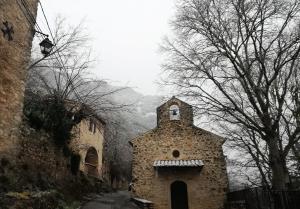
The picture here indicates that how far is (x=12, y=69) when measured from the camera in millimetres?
8867

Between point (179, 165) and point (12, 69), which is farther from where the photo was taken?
point (179, 165)

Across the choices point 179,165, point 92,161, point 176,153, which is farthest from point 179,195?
point 92,161

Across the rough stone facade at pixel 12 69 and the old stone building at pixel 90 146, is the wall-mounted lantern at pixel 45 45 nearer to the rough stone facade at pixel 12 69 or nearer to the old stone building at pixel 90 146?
the rough stone facade at pixel 12 69

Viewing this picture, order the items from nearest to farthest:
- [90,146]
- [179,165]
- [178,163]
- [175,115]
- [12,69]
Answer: [12,69] < [179,165] < [178,163] < [175,115] < [90,146]

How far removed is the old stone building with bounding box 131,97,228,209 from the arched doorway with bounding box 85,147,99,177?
301 inches

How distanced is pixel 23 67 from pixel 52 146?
402cm

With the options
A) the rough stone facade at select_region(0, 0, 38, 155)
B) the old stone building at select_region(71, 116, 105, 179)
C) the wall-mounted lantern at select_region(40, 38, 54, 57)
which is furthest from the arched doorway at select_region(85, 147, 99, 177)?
the wall-mounted lantern at select_region(40, 38, 54, 57)

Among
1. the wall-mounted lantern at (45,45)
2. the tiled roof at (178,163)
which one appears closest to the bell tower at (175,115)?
the tiled roof at (178,163)

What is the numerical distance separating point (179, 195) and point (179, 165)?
334cm

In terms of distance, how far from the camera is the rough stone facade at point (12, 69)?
836 cm

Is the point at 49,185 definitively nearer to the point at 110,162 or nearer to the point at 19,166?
the point at 19,166

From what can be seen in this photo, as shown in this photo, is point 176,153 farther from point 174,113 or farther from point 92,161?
point 92,161

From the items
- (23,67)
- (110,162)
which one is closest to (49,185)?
(23,67)

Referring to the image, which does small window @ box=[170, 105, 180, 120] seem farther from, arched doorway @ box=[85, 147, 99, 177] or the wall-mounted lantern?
the wall-mounted lantern
